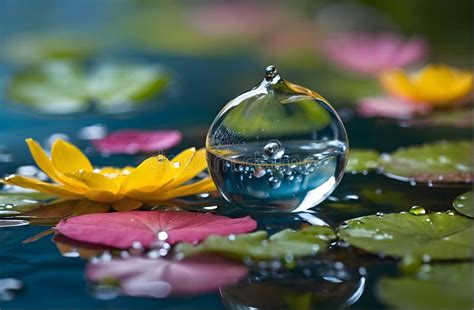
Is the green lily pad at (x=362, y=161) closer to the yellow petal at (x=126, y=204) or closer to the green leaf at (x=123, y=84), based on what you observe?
the yellow petal at (x=126, y=204)

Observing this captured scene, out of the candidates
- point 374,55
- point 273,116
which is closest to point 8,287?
point 273,116

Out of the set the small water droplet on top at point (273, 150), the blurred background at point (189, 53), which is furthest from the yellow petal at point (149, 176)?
the blurred background at point (189, 53)

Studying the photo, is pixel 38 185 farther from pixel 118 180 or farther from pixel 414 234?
pixel 414 234

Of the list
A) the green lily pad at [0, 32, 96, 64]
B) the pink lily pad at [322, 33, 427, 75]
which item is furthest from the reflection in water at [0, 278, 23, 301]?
the green lily pad at [0, 32, 96, 64]

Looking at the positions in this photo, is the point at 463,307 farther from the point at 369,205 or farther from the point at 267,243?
the point at 369,205

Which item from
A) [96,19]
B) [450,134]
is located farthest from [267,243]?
[96,19]
